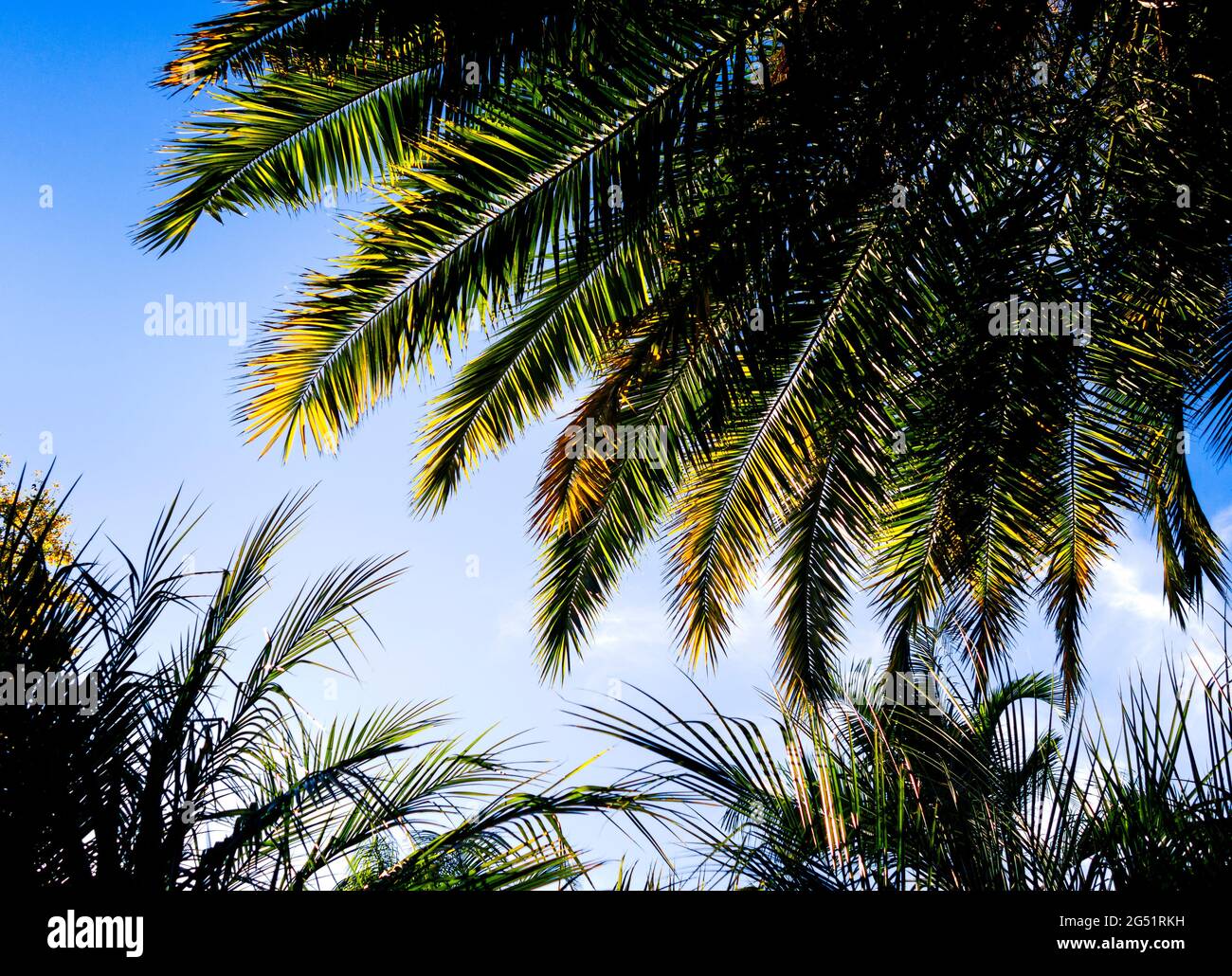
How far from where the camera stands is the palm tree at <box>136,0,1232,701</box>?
3301 millimetres

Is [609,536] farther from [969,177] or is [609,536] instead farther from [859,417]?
[969,177]

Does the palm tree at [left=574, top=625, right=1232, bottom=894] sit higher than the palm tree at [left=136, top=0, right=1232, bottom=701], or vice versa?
the palm tree at [left=136, top=0, right=1232, bottom=701]

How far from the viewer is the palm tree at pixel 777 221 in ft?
10.8

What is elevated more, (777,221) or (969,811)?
(777,221)

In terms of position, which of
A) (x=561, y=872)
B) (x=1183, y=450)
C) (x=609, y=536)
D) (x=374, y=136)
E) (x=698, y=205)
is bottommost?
(x=561, y=872)

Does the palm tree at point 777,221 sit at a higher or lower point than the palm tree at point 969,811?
higher

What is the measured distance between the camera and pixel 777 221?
132 inches

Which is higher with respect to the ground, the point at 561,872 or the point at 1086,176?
the point at 1086,176
